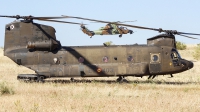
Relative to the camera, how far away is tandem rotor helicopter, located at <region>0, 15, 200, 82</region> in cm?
2169

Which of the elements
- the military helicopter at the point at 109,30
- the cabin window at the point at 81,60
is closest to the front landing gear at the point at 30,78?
the cabin window at the point at 81,60

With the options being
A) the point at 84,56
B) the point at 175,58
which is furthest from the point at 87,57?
the point at 175,58

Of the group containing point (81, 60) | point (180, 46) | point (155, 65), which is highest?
point (180, 46)

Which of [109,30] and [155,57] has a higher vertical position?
[109,30]

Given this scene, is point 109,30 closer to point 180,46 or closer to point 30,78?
point 180,46

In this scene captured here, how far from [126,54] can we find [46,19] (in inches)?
216

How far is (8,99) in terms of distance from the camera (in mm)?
13992

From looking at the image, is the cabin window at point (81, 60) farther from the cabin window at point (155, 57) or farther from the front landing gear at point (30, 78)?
the cabin window at point (155, 57)

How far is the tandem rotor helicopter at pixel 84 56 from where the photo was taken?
21.7 meters

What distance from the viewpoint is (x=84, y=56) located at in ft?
72.3

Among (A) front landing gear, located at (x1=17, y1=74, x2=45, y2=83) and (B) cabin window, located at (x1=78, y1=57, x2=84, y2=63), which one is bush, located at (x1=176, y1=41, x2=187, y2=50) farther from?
(A) front landing gear, located at (x1=17, y1=74, x2=45, y2=83)

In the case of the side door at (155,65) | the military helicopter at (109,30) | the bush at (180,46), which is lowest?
the side door at (155,65)

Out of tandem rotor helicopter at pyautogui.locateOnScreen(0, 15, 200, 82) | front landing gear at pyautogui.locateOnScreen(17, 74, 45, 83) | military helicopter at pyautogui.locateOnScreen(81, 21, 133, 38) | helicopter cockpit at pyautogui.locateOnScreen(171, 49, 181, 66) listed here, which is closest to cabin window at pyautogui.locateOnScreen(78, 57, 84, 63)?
tandem rotor helicopter at pyautogui.locateOnScreen(0, 15, 200, 82)

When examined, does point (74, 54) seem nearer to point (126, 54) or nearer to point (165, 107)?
point (126, 54)
